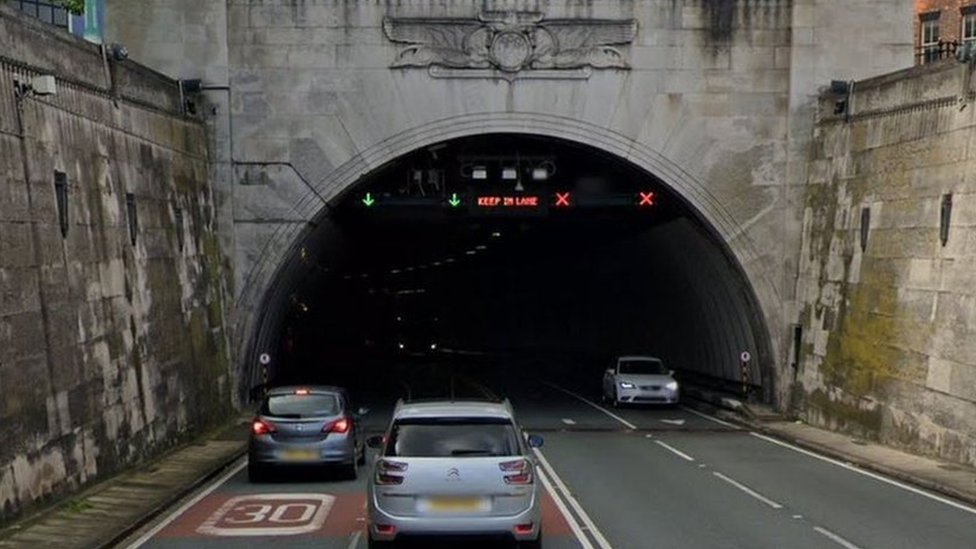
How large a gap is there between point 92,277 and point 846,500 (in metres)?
11.4

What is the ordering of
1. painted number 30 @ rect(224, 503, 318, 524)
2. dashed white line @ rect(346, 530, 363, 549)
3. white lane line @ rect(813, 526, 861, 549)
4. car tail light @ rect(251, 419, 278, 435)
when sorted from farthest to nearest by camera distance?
car tail light @ rect(251, 419, 278, 435)
painted number 30 @ rect(224, 503, 318, 524)
white lane line @ rect(813, 526, 861, 549)
dashed white line @ rect(346, 530, 363, 549)

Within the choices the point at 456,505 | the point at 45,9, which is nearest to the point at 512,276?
the point at 45,9

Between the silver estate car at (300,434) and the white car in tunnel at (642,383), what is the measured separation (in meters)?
18.0

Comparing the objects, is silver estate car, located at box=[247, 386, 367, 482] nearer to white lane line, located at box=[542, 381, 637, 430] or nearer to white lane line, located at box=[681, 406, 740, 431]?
white lane line, located at box=[542, 381, 637, 430]

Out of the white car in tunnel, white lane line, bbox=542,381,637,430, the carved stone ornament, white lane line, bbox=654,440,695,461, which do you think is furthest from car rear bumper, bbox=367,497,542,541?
the white car in tunnel

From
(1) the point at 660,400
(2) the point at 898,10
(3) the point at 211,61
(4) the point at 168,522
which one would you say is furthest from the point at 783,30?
(4) the point at 168,522

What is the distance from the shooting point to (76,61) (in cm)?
2027

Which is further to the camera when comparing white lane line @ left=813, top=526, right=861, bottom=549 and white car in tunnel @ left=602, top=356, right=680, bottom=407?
white car in tunnel @ left=602, top=356, right=680, bottom=407

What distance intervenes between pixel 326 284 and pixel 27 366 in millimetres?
35571

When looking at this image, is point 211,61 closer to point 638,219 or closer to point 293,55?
point 293,55

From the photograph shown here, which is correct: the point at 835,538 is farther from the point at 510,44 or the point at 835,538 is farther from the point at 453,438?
the point at 510,44

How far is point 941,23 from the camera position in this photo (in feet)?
161

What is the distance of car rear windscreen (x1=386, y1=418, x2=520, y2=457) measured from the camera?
12.8 m

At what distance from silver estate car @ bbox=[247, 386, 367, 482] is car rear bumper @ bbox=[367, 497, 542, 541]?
731 centimetres
